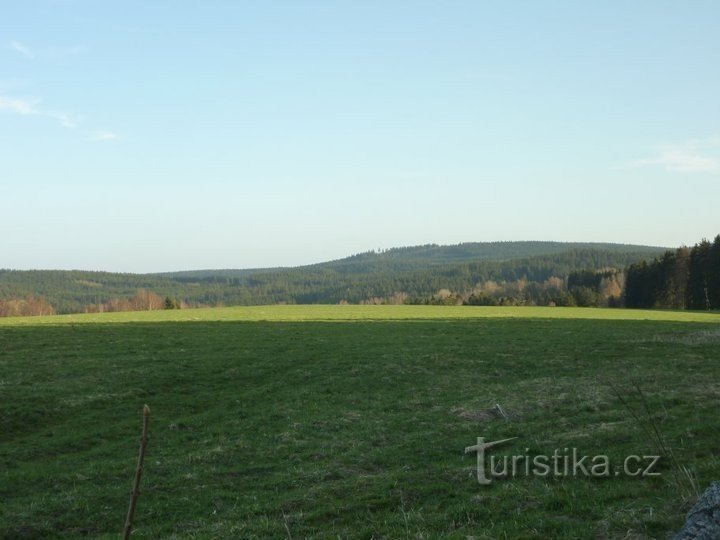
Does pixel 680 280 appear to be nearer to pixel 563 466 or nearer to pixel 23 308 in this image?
pixel 563 466

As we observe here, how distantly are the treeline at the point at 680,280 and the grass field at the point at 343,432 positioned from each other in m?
71.2

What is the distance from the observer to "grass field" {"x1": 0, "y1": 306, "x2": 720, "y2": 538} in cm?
951

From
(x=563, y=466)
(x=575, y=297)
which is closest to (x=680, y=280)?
(x=575, y=297)

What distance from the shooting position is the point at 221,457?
15859 millimetres

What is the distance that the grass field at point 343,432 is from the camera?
9.51 metres

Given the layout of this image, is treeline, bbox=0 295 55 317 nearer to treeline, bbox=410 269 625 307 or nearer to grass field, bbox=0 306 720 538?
treeline, bbox=410 269 625 307

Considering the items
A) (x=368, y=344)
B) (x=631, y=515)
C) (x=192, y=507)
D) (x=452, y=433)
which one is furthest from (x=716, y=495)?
(x=368, y=344)

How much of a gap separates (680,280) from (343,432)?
350ft

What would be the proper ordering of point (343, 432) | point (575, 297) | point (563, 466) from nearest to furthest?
point (563, 466) → point (343, 432) → point (575, 297)

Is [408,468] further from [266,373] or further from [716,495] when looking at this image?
[266,373]

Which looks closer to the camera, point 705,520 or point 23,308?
point 705,520

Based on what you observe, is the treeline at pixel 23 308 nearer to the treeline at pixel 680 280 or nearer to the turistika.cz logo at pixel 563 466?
the treeline at pixel 680 280

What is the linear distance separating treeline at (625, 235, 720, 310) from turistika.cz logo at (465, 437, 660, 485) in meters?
102

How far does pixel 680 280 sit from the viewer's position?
356 feet
